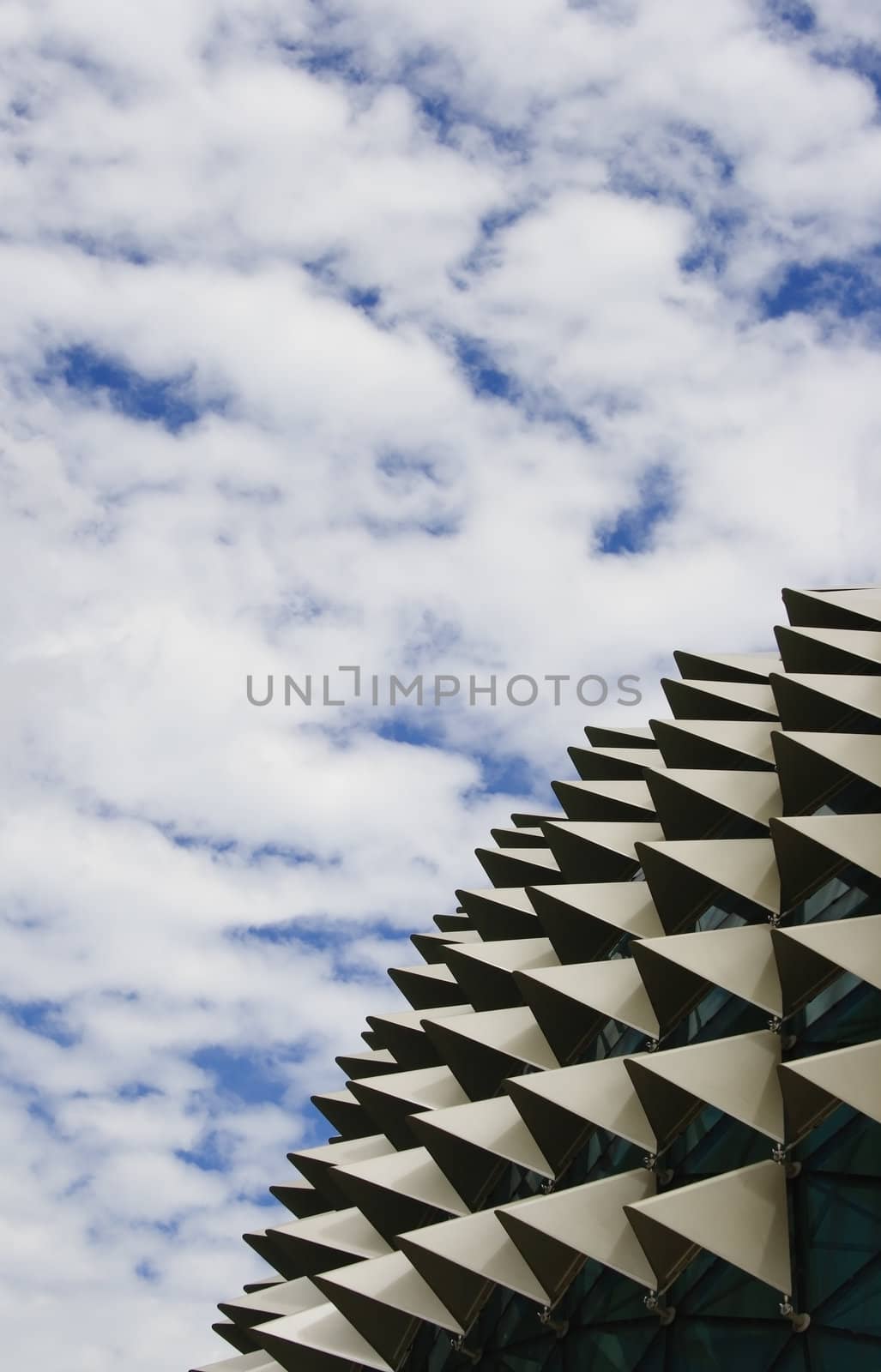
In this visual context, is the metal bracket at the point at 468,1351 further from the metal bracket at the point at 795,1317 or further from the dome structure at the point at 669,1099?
the metal bracket at the point at 795,1317

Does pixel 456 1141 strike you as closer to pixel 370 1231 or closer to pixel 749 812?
pixel 370 1231

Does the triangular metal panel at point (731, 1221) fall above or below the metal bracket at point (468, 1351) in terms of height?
above

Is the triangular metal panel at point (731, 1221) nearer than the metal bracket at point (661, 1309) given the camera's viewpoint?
Yes

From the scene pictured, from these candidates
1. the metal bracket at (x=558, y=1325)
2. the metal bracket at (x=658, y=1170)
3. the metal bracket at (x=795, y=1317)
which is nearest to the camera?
the metal bracket at (x=795, y=1317)

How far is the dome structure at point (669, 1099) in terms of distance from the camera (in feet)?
48.3

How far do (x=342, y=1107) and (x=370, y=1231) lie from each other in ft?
27.2

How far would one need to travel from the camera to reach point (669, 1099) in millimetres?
16641

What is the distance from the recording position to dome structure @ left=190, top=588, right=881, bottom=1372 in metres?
14.7

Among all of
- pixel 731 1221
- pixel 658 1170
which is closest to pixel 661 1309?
pixel 658 1170

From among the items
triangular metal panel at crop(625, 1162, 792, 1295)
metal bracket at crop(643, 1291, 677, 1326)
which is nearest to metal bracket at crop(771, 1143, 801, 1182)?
triangular metal panel at crop(625, 1162, 792, 1295)

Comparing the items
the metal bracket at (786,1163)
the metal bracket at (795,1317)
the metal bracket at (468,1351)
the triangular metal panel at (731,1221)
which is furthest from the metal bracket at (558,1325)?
the metal bracket at (786,1163)

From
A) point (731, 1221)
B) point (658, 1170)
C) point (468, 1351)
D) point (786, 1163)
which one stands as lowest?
point (468, 1351)

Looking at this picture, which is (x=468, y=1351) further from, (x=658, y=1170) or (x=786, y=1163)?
(x=786, y=1163)

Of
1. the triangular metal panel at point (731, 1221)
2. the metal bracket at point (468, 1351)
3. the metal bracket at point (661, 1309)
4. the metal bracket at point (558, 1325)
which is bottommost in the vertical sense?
the metal bracket at point (468, 1351)
